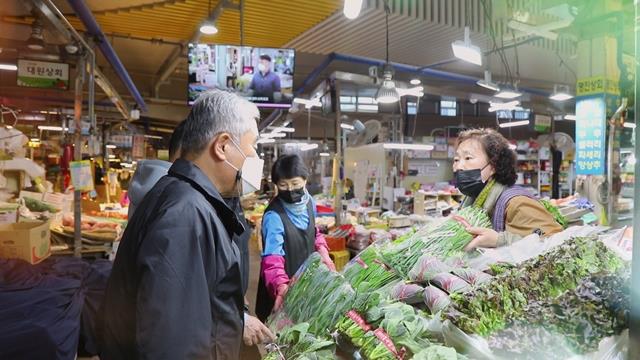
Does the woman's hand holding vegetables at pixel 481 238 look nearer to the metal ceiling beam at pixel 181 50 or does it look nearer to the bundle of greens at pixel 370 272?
the bundle of greens at pixel 370 272

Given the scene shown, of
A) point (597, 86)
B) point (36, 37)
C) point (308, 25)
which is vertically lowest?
point (597, 86)

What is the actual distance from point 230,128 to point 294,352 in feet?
2.56

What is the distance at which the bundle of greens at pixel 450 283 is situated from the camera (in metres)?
1.44

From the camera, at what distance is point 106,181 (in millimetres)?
9695

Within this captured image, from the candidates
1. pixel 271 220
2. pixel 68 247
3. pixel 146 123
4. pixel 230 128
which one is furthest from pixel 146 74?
pixel 230 128

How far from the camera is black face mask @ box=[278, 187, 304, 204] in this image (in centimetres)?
296

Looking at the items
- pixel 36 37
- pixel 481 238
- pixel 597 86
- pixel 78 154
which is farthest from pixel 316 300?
pixel 597 86

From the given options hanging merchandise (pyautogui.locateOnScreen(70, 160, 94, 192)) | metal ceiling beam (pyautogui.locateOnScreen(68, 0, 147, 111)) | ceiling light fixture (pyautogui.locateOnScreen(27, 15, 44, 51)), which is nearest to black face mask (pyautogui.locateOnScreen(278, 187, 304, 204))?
hanging merchandise (pyautogui.locateOnScreen(70, 160, 94, 192))

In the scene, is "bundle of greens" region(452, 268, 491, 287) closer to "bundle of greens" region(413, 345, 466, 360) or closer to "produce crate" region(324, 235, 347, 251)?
"bundle of greens" region(413, 345, 466, 360)

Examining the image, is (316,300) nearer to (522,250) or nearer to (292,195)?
(522,250)

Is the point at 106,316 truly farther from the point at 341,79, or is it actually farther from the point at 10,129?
the point at 341,79

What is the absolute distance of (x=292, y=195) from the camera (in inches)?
116

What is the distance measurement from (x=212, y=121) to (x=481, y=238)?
1.31 m

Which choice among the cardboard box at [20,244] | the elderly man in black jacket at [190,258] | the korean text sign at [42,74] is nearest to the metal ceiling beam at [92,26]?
the korean text sign at [42,74]
